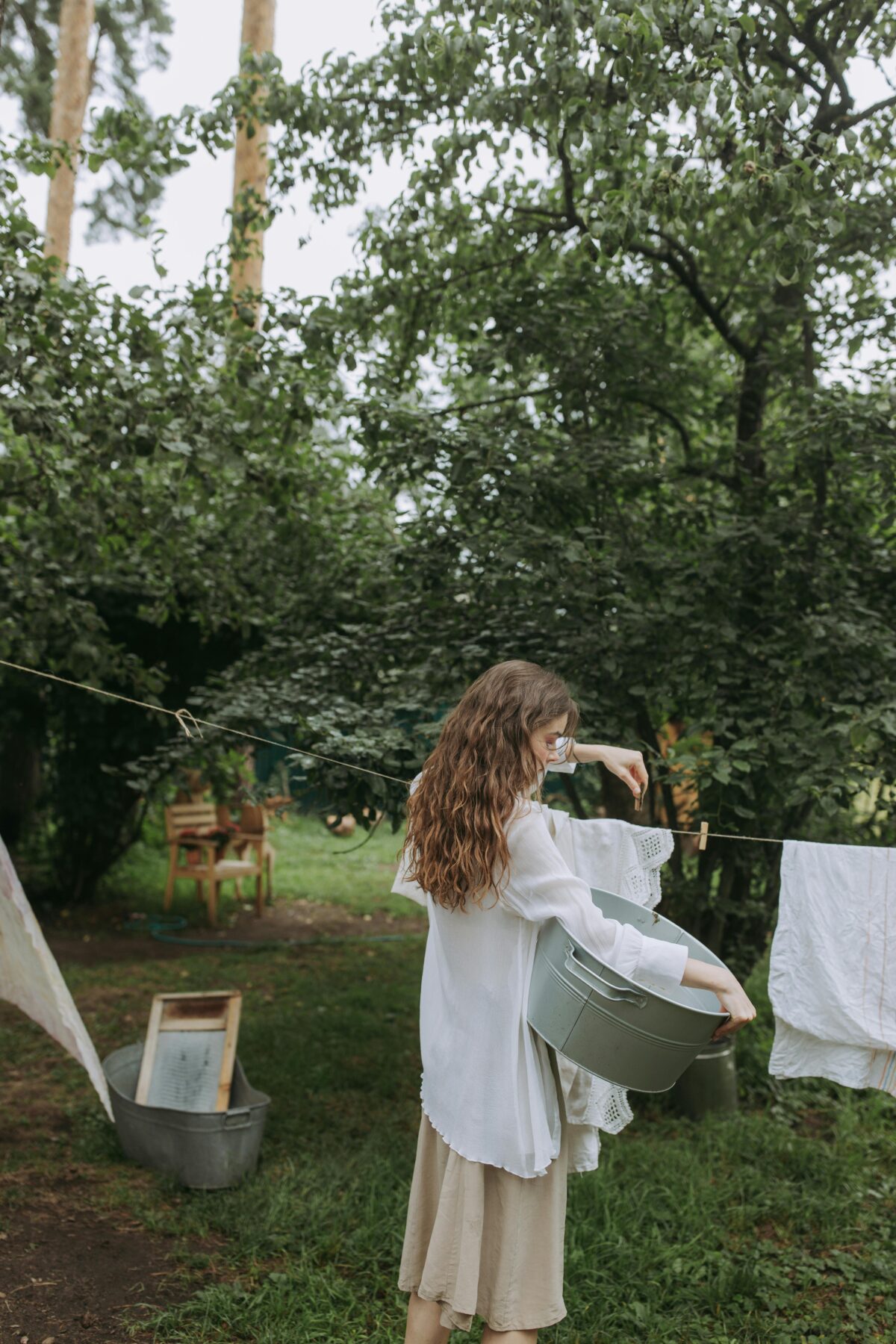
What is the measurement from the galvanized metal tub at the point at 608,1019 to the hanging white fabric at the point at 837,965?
69cm

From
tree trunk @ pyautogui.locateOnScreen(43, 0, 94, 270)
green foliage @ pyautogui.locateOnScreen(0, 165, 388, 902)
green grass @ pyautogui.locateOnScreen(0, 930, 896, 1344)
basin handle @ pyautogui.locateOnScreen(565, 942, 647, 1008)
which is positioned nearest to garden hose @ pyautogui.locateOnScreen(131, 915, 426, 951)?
green foliage @ pyautogui.locateOnScreen(0, 165, 388, 902)

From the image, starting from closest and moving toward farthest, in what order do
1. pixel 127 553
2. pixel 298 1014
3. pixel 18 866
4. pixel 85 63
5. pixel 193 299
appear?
pixel 193 299 < pixel 298 1014 < pixel 127 553 < pixel 18 866 < pixel 85 63

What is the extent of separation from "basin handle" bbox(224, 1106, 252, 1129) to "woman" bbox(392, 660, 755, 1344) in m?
1.61

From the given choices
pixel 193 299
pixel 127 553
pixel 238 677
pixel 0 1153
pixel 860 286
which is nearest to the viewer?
pixel 0 1153

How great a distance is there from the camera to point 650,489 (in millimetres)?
4844

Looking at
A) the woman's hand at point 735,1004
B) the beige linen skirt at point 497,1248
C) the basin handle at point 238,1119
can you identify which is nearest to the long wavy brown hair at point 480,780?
the woman's hand at point 735,1004

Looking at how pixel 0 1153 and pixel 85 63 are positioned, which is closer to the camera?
pixel 0 1153

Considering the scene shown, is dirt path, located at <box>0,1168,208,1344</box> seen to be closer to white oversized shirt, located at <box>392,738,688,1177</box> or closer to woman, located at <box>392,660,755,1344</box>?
woman, located at <box>392,660,755,1344</box>

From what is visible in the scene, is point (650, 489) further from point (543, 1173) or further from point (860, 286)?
point (543, 1173)

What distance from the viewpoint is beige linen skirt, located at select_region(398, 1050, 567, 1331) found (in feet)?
7.14

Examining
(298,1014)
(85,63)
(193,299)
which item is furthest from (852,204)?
(85,63)

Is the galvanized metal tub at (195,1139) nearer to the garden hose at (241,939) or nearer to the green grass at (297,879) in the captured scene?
the garden hose at (241,939)

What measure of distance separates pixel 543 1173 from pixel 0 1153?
9.37 ft

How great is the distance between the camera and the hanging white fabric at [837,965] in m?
2.69
